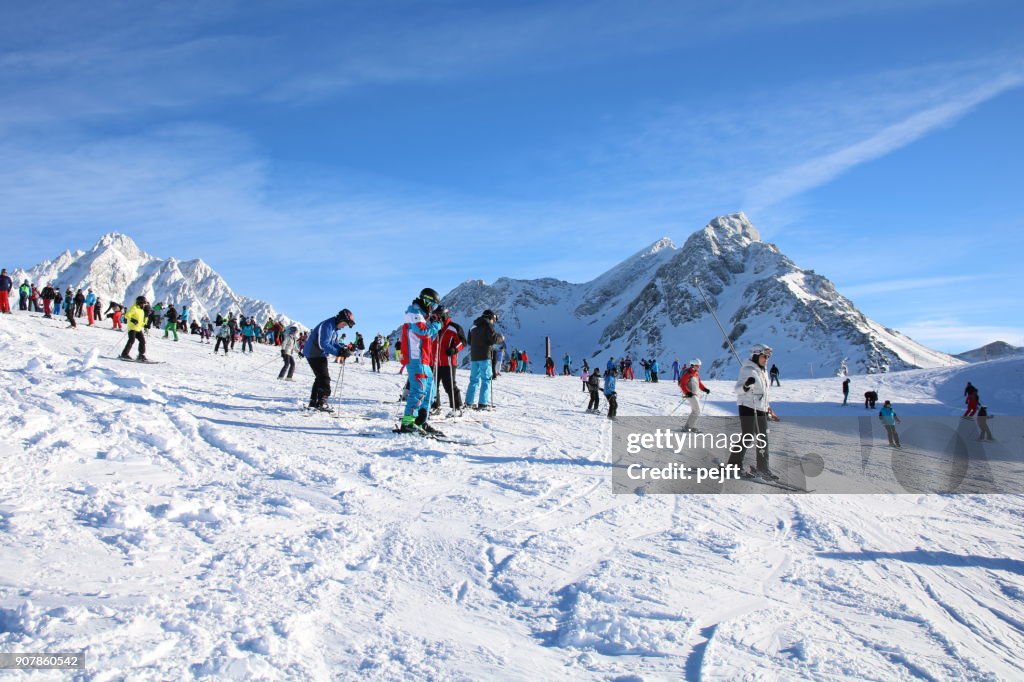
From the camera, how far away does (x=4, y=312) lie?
2261 cm

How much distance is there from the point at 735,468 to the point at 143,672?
7.33 m

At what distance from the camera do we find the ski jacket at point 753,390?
28.0ft

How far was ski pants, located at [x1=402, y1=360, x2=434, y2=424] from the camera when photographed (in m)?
8.61

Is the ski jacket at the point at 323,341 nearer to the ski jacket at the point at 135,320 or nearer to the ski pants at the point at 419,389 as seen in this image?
the ski pants at the point at 419,389

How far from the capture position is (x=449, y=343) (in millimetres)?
10938

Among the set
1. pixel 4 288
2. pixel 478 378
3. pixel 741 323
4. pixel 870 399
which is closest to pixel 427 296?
pixel 478 378

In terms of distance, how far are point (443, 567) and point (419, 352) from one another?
443 centimetres

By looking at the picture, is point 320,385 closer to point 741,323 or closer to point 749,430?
point 749,430

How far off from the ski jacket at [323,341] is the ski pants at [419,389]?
2328 millimetres

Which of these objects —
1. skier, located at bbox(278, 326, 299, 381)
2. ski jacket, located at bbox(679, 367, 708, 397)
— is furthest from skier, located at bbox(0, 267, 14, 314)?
ski jacket, located at bbox(679, 367, 708, 397)

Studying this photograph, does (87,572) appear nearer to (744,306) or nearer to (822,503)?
(822,503)

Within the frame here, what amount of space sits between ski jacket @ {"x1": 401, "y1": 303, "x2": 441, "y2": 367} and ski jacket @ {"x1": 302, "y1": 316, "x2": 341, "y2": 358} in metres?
2.38

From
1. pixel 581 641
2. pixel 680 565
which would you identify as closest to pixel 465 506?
pixel 680 565

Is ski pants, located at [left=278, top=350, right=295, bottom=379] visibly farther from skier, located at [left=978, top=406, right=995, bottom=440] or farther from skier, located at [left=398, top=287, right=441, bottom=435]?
skier, located at [left=978, top=406, right=995, bottom=440]
